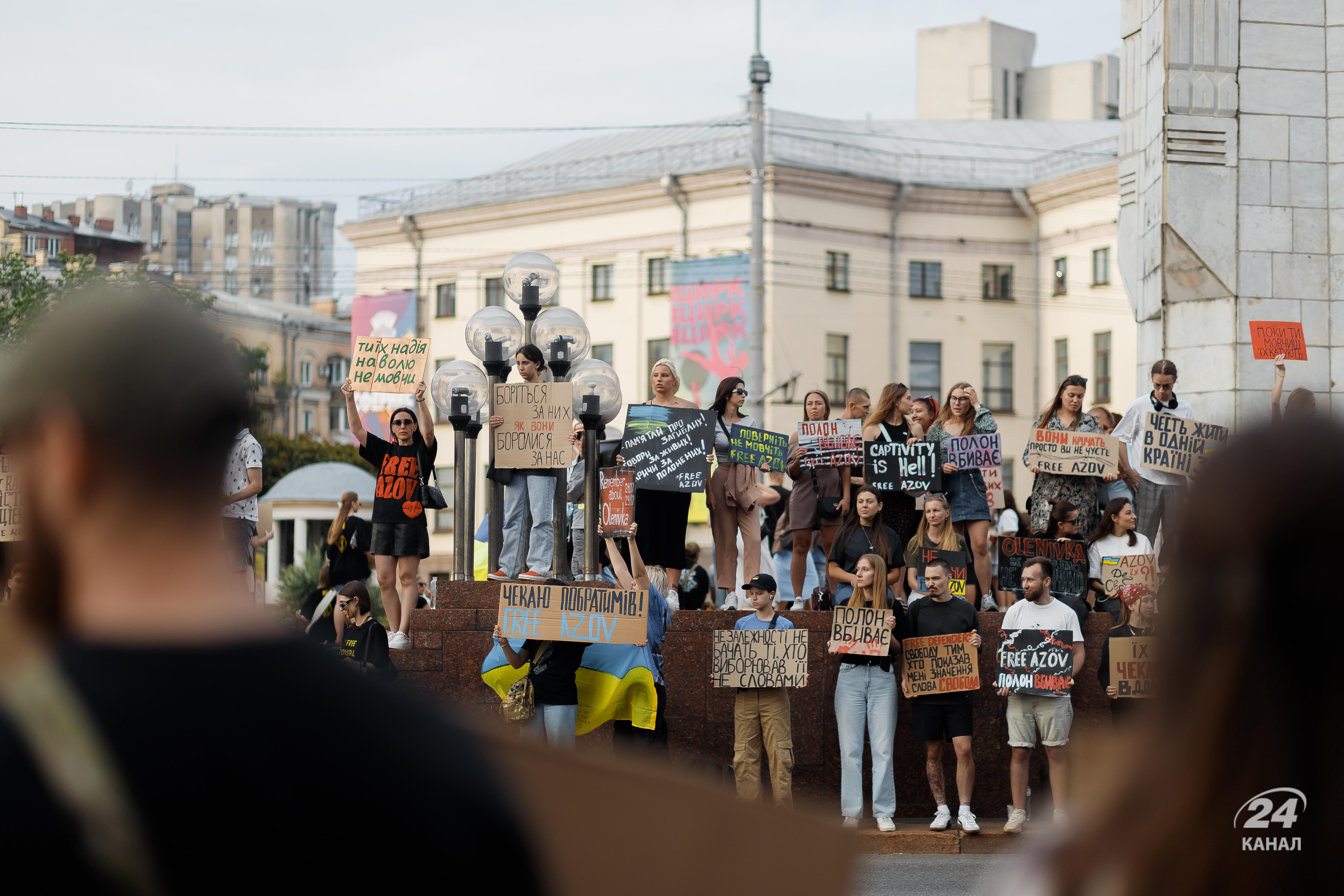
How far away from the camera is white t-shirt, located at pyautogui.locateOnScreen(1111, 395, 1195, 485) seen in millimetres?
13602

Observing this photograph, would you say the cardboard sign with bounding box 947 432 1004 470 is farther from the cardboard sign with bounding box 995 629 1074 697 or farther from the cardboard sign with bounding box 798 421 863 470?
the cardboard sign with bounding box 995 629 1074 697

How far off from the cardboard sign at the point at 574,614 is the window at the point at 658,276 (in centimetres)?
4026

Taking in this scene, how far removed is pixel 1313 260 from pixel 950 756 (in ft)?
19.5

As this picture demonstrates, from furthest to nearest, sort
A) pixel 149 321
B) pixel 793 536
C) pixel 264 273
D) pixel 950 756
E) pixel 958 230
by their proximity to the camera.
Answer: pixel 264 273
pixel 958 230
pixel 793 536
pixel 950 756
pixel 149 321

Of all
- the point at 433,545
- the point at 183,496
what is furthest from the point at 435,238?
the point at 183,496

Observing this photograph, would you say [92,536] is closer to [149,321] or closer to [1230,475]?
[149,321]

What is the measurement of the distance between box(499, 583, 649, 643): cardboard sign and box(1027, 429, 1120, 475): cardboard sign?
4.04m

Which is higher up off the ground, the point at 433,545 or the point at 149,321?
the point at 149,321

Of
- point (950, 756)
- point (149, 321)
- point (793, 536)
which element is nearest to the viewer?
point (149, 321)

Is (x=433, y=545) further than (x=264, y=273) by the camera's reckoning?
No

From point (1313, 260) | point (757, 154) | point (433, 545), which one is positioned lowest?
point (433, 545)

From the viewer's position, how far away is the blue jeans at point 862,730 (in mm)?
12414

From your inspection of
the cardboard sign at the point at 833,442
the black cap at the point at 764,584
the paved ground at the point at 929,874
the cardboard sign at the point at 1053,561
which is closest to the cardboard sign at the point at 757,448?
the cardboard sign at the point at 833,442

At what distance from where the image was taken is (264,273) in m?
125
